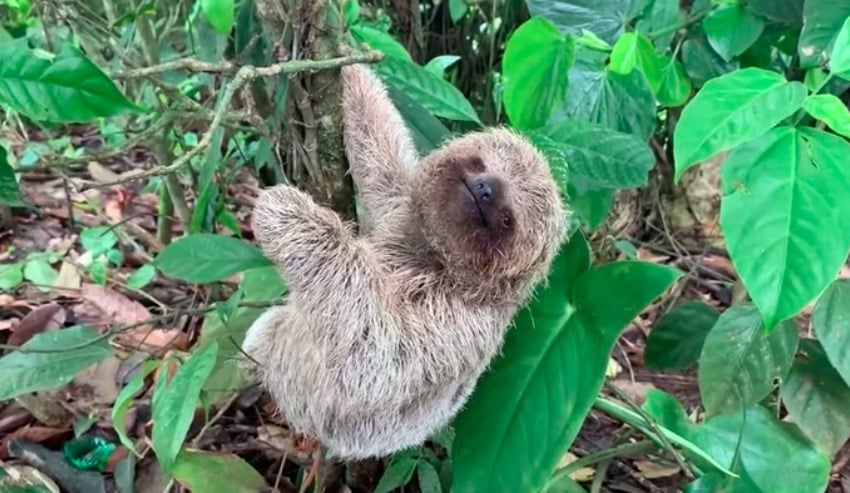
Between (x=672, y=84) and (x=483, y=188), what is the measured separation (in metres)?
0.75

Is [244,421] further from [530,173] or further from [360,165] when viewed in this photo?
[530,173]

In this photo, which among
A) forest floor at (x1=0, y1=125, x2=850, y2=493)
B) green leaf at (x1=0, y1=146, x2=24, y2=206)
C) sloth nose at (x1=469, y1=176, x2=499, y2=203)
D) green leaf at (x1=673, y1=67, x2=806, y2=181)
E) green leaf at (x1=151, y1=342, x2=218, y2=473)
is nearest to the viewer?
green leaf at (x1=673, y1=67, x2=806, y2=181)

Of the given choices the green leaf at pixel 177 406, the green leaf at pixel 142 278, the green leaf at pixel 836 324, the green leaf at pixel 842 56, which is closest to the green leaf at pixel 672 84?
the green leaf at pixel 836 324

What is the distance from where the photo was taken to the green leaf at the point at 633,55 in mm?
2319

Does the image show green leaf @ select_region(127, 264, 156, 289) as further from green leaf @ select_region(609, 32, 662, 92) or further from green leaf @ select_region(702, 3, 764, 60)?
green leaf @ select_region(702, 3, 764, 60)

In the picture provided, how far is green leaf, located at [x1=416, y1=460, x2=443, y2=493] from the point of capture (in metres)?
2.66

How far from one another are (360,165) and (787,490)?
5.02 feet

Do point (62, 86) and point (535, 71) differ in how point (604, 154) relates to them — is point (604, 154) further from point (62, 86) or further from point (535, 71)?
point (62, 86)

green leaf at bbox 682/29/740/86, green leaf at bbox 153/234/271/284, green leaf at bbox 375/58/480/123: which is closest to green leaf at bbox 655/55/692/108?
green leaf at bbox 682/29/740/86

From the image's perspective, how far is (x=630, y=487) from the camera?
10.0ft

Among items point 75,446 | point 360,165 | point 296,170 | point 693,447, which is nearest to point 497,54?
point 360,165

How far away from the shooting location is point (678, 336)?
273 centimetres

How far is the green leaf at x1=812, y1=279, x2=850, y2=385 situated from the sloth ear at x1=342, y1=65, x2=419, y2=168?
1.25 m

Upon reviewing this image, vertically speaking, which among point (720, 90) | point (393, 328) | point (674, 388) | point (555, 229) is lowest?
point (674, 388)
